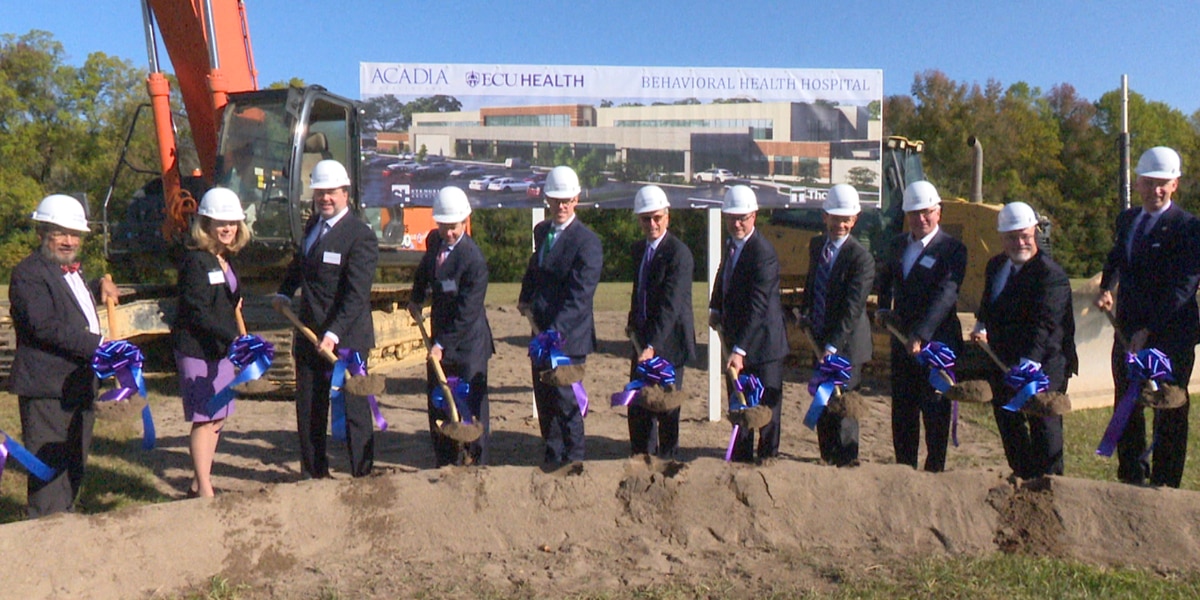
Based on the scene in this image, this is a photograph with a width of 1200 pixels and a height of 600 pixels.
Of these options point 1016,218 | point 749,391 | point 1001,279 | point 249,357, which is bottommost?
point 749,391

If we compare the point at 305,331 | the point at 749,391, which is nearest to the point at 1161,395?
the point at 749,391

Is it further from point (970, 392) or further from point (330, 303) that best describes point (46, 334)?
point (970, 392)

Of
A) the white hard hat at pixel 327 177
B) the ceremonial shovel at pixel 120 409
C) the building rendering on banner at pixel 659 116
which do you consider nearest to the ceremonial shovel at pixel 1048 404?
the white hard hat at pixel 327 177

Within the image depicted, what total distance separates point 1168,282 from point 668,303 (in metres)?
2.41

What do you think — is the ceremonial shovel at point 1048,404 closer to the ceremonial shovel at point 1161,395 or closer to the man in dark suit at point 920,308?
the ceremonial shovel at point 1161,395

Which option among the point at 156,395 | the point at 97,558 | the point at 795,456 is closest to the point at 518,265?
the point at 156,395

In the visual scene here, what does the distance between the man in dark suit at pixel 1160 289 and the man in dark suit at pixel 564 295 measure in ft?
8.40

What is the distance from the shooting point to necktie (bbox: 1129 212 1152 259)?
202 inches

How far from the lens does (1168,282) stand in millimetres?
5059

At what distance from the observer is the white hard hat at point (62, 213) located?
181 inches

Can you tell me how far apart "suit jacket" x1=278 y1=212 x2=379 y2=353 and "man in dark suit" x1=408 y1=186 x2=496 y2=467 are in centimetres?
47

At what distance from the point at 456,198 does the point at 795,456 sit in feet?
9.57

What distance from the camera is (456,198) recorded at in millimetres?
5668

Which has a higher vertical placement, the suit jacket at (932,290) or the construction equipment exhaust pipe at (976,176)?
the construction equipment exhaust pipe at (976,176)
